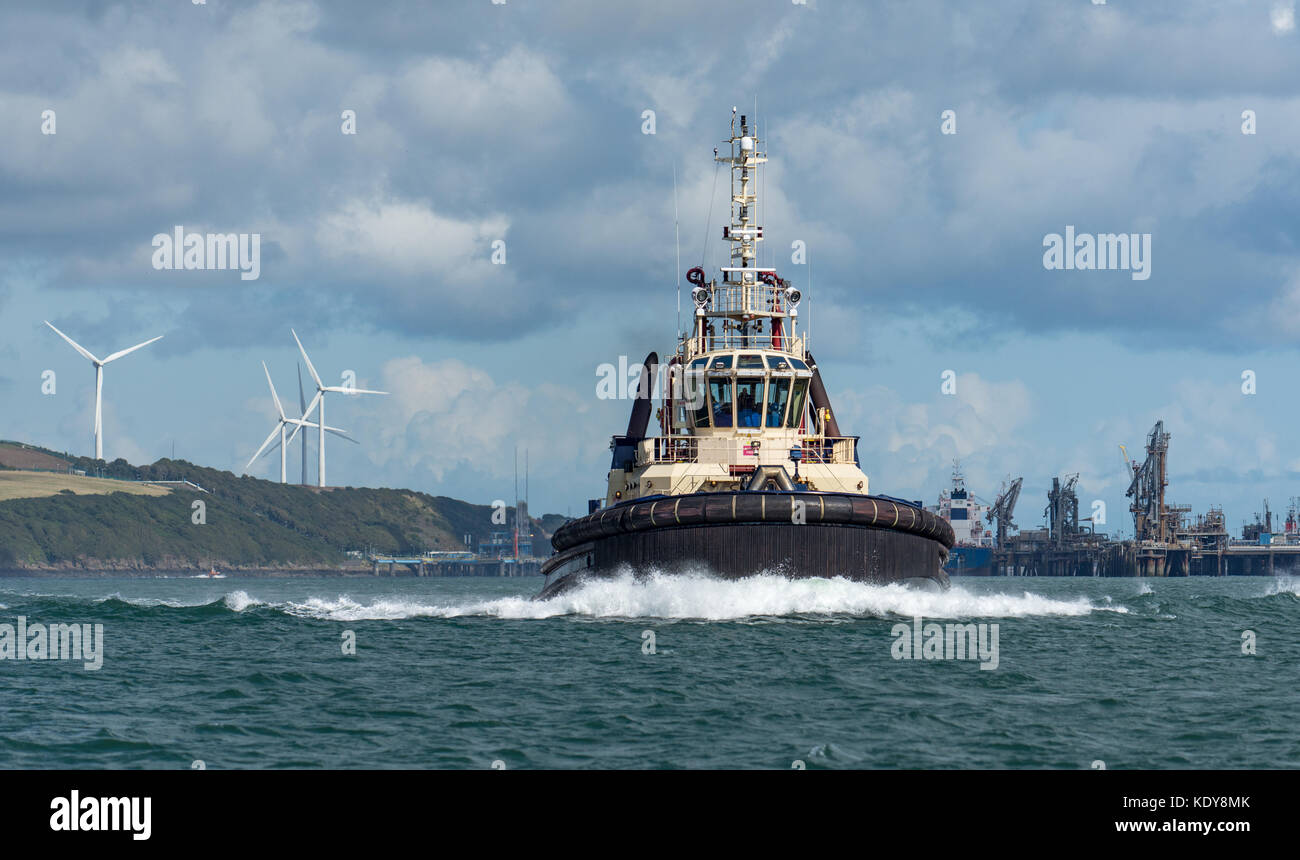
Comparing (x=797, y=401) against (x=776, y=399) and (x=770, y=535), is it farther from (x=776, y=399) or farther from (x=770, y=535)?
(x=770, y=535)

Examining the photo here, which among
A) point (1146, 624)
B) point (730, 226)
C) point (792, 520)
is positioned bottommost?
point (1146, 624)

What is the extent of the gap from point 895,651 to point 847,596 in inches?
249

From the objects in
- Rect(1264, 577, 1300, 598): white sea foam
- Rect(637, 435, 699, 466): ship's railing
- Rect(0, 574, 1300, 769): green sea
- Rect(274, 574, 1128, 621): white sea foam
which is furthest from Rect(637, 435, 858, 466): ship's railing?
Rect(1264, 577, 1300, 598): white sea foam

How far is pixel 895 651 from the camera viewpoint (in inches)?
1107

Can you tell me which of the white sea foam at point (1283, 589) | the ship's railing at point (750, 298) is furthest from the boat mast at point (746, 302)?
the white sea foam at point (1283, 589)

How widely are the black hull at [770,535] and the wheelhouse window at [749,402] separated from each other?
544 centimetres

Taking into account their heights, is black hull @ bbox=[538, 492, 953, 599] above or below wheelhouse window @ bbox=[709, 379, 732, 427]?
below

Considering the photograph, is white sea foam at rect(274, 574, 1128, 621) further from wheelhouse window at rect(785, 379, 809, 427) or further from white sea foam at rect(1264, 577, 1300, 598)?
white sea foam at rect(1264, 577, 1300, 598)

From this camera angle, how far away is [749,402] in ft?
131

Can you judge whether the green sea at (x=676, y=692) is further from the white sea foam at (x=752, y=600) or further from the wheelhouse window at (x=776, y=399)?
the wheelhouse window at (x=776, y=399)

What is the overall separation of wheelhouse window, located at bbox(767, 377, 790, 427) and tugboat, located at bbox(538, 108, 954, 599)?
0.03 metres

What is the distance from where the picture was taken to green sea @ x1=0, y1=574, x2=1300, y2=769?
18.3 meters
